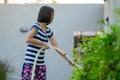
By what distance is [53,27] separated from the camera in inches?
347

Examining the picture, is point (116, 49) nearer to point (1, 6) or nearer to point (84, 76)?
point (84, 76)

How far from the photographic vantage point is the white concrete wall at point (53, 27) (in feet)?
28.7

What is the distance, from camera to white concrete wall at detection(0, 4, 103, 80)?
8.75 metres

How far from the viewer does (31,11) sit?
8.91 meters

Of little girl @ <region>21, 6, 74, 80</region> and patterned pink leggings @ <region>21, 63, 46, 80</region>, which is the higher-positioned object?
little girl @ <region>21, 6, 74, 80</region>

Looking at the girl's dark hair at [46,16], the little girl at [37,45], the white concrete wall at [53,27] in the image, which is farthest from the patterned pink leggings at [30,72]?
the white concrete wall at [53,27]

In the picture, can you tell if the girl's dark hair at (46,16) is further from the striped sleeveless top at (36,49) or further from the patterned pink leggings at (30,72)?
the patterned pink leggings at (30,72)

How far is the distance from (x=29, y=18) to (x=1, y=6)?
69cm

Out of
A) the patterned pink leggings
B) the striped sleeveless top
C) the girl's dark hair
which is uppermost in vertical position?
the girl's dark hair

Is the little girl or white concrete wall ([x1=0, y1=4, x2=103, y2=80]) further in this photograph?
white concrete wall ([x1=0, y1=4, x2=103, y2=80])

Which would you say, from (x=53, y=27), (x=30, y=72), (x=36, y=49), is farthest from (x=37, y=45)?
(x=53, y=27)

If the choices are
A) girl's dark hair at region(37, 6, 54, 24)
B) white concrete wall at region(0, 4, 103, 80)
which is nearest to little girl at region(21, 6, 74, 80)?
girl's dark hair at region(37, 6, 54, 24)

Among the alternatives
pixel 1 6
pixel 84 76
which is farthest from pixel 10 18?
pixel 84 76

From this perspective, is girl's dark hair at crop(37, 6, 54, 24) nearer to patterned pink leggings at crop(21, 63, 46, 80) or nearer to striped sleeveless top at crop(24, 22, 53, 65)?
striped sleeveless top at crop(24, 22, 53, 65)
